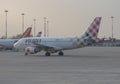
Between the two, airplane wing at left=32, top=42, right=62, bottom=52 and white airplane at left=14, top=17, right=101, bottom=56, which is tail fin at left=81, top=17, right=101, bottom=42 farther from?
airplane wing at left=32, top=42, right=62, bottom=52

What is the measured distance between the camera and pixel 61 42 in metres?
54.4

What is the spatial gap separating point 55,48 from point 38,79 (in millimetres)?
33612

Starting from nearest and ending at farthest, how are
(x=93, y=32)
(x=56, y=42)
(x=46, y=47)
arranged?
(x=93, y=32), (x=46, y=47), (x=56, y=42)

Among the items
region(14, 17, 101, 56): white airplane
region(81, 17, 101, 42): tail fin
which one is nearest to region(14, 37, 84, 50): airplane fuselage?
region(14, 17, 101, 56): white airplane

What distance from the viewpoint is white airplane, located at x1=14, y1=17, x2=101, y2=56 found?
52469 mm

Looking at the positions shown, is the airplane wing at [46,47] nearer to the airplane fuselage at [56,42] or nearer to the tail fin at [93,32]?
the airplane fuselage at [56,42]

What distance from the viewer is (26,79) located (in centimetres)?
2041

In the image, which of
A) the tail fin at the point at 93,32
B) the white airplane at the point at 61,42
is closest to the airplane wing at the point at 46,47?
the white airplane at the point at 61,42

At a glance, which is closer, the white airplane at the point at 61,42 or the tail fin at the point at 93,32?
the tail fin at the point at 93,32

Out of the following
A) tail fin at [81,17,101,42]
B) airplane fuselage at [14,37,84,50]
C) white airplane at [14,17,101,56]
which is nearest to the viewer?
tail fin at [81,17,101,42]

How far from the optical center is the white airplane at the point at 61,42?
52469 mm

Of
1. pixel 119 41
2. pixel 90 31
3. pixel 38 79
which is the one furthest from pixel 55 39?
pixel 119 41

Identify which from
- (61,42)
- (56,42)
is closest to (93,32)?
(61,42)

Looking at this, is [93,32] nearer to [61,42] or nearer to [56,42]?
[61,42]
